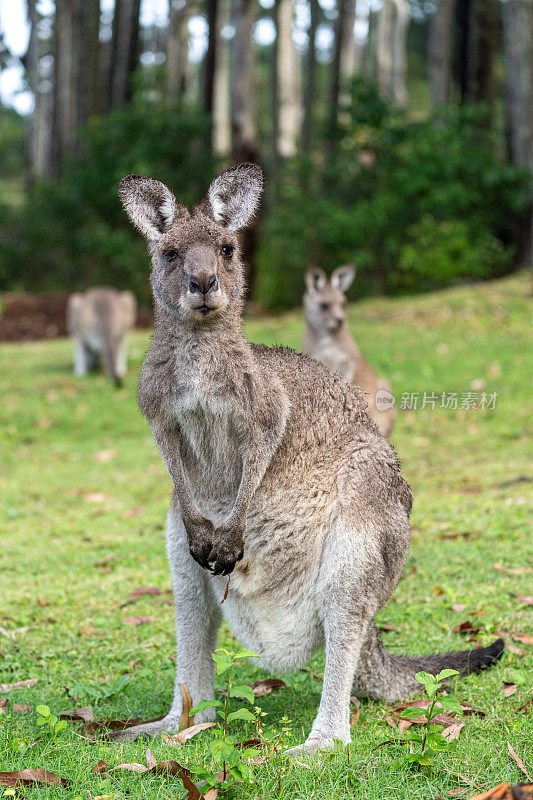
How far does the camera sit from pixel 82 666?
424 centimetres

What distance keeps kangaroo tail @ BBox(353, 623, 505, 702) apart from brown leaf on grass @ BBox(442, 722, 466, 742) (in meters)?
0.36

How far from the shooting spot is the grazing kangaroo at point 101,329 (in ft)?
38.8

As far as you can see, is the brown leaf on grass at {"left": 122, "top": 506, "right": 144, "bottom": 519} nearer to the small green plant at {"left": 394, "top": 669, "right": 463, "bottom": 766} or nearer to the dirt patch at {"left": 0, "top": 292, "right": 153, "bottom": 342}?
the small green plant at {"left": 394, "top": 669, "right": 463, "bottom": 766}

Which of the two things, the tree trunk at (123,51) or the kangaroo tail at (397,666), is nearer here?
the kangaroo tail at (397,666)

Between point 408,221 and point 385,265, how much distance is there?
3.22 feet

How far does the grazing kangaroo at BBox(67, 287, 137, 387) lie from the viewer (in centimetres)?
1184

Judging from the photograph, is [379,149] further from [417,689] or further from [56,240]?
[417,689]

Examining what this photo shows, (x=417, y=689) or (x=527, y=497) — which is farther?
(x=527, y=497)

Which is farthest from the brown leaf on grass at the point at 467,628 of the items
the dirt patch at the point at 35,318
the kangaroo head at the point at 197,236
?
the dirt patch at the point at 35,318

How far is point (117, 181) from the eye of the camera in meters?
19.6

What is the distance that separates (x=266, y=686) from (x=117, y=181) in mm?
17078

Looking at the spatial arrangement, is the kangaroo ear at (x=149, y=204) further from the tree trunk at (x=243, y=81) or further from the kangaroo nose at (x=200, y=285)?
the tree trunk at (x=243, y=81)

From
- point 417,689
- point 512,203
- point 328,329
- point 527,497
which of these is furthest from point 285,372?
point 512,203

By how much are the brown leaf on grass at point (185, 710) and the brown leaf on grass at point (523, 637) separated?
1591mm
